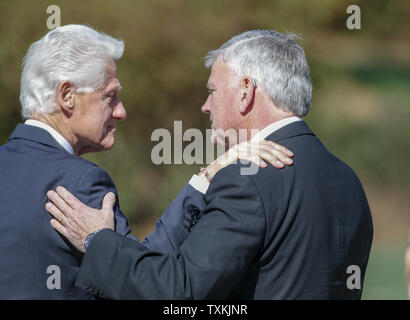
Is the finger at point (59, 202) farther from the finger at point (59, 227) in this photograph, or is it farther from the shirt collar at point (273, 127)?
the shirt collar at point (273, 127)

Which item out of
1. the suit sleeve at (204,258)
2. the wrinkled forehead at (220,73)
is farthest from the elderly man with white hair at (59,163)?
the wrinkled forehead at (220,73)

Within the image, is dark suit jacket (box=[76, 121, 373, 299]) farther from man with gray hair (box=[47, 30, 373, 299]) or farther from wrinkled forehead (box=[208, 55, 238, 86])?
wrinkled forehead (box=[208, 55, 238, 86])

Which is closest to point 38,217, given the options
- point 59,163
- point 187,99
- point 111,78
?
point 59,163

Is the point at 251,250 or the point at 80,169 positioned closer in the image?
the point at 251,250

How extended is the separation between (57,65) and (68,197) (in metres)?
0.73

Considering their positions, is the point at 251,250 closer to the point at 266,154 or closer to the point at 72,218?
the point at 266,154

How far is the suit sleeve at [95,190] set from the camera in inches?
117

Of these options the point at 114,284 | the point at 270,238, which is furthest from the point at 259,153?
the point at 114,284

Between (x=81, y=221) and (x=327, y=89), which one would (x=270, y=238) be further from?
(x=327, y=89)

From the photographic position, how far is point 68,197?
2924 millimetres

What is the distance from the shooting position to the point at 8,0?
11.7 meters

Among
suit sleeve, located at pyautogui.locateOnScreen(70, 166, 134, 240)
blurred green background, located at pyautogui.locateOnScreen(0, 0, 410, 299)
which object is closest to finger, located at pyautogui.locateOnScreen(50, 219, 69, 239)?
suit sleeve, located at pyautogui.locateOnScreen(70, 166, 134, 240)

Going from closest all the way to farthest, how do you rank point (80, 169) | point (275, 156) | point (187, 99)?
point (275, 156) → point (80, 169) → point (187, 99)

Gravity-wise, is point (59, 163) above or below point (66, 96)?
below
